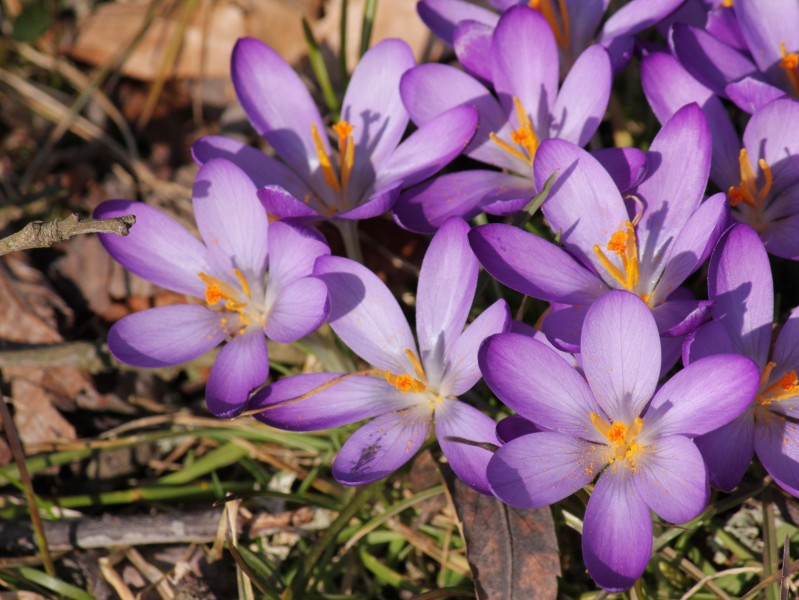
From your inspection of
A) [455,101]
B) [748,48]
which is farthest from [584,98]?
[748,48]

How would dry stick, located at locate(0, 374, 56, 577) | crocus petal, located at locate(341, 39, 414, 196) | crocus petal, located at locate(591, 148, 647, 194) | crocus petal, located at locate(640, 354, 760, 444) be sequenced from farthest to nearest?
crocus petal, located at locate(341, 39, 414, 196), dry stick, located at locate(0, 374, 56, 577), crocus petal, located at locate(591, 148, 647, 194), crocus petal, located at locate(640, 354, 760, 444)

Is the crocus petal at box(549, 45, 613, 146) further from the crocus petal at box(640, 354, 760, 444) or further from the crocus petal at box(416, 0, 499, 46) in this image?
the crocus petal at box(640, 354, 760, 444)

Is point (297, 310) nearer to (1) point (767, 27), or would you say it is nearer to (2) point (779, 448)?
(2) point (779, 448)

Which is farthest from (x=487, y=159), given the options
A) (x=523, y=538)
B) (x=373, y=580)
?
(x=373, y=580)

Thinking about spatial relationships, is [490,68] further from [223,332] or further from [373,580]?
[373,580]

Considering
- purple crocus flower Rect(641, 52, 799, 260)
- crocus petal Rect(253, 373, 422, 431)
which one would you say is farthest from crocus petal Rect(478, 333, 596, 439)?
purple crocus flower Rect(641, 52, 799, 260)

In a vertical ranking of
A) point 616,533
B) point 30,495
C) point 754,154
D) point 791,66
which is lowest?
point 30,495
